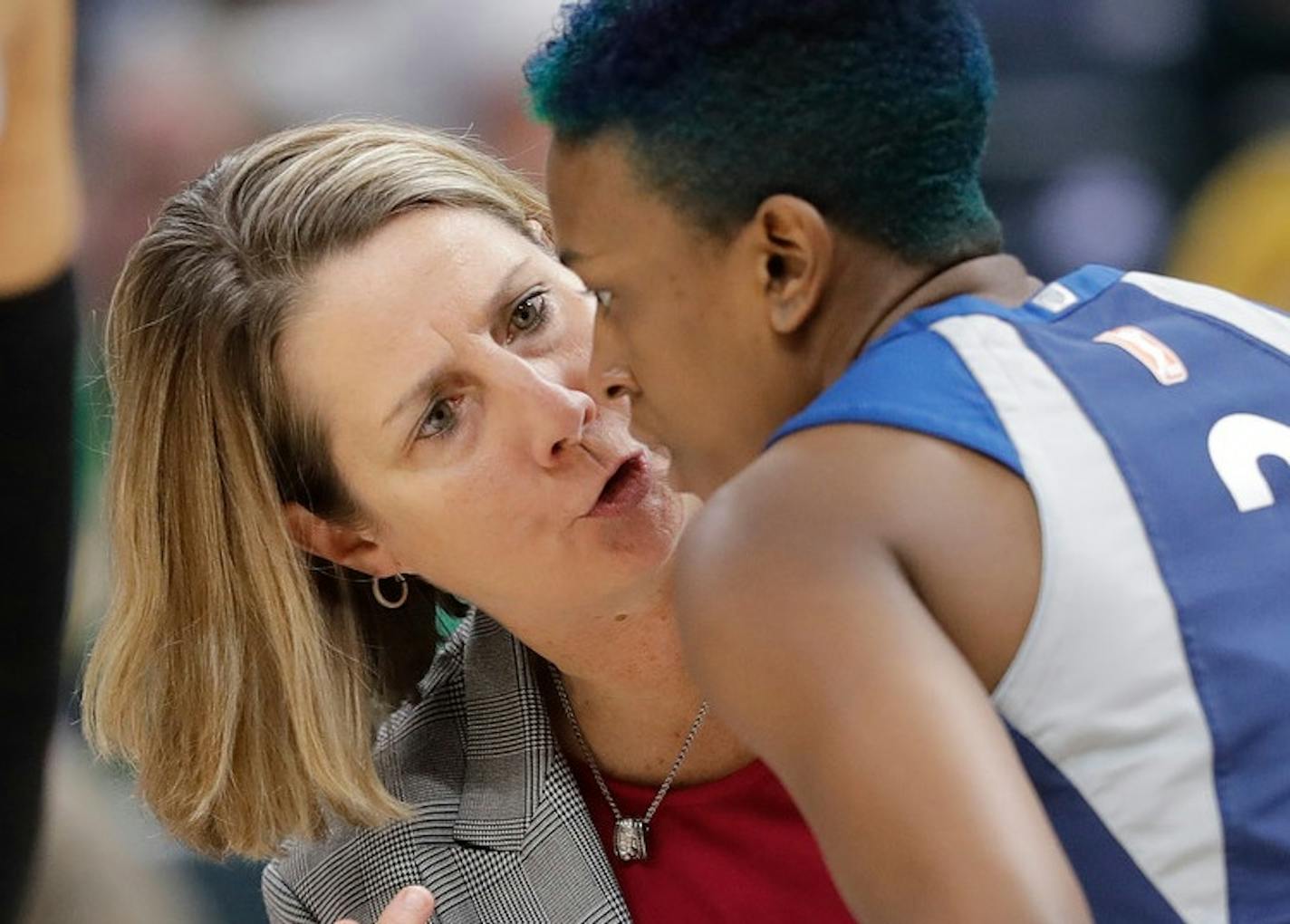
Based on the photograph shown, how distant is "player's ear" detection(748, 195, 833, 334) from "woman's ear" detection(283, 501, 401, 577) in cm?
94

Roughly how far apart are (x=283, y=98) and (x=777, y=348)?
1717 millimetres

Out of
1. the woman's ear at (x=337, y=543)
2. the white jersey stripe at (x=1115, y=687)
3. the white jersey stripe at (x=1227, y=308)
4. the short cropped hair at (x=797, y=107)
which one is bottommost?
the woman's ear at (x=337, y=543)

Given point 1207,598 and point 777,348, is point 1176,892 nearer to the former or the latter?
point 1207,598

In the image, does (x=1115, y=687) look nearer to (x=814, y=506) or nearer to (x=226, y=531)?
(x=814, y=506)

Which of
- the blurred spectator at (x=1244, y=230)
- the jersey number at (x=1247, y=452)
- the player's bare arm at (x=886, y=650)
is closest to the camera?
the player's bare arm at (x=886, y=650)

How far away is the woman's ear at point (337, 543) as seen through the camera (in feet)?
6.54

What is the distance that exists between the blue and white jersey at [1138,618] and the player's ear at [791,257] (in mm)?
61

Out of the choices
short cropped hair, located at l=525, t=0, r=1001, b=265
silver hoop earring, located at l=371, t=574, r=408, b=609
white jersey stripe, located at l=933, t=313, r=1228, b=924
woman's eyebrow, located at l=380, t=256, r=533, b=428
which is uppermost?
short cropped hair, located at l=525, t=0, r=1001, b=265

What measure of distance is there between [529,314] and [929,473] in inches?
35.5

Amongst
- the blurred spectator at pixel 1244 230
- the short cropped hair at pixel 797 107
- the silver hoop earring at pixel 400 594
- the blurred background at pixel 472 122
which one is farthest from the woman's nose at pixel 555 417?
the blurred spectator at pixel 1244 230

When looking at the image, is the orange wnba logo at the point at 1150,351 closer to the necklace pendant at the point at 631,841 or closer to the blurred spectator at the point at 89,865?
the necklace pendant at the point at 631,841

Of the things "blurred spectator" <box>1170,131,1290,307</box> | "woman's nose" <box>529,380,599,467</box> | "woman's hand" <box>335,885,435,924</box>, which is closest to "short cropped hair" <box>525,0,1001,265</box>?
"woman's nose" <box>529,380,599,467</box>

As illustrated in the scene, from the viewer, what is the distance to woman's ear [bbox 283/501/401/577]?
1992mm

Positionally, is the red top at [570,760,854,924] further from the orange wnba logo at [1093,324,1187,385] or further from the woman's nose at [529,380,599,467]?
the orange wnba logo at [1093,324,1187,385]
